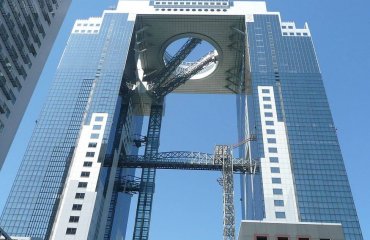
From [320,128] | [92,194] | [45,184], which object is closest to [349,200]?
[320,128]

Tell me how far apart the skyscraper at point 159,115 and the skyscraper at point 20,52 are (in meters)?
34.7

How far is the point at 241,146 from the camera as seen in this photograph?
4963 inches

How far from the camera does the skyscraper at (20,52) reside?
5728 cm

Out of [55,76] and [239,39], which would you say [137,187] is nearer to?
[55,76]

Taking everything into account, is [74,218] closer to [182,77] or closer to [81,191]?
[81,191]

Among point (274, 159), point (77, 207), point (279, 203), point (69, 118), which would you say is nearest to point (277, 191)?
point (279, 203)

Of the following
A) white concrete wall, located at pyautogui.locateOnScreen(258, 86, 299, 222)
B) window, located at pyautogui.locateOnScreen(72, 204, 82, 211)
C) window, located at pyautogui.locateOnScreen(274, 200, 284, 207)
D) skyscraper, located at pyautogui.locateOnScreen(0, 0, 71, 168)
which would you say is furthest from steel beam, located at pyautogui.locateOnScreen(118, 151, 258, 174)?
skyscraper, located at pyautogui.locateOnScreen(0, 0, 71, 168)

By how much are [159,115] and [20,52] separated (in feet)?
267

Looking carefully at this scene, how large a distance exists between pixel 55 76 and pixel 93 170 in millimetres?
32942

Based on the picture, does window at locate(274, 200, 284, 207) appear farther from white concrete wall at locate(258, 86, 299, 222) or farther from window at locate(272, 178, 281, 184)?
window at locate(272, 178, 281, 184)

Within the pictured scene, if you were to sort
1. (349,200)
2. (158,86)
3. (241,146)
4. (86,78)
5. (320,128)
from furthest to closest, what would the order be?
(158,86) < (241,146) < (86,78) < (320,128) < (349,200)

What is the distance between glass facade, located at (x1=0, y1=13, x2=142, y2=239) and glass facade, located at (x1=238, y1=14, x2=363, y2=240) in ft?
109

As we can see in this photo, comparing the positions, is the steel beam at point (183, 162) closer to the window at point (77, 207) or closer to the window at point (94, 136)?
the window at point (94, 136)

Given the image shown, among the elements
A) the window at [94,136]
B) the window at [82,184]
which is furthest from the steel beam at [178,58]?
the window at [82,184]
